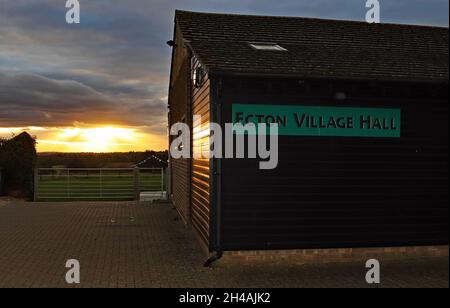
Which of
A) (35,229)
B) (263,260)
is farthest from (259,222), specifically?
(35,229)

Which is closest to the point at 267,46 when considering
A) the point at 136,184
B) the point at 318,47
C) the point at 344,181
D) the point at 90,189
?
the point at 318,47

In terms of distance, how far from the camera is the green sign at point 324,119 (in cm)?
930

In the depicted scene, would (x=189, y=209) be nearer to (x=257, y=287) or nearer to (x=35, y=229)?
(x=35, y=229)

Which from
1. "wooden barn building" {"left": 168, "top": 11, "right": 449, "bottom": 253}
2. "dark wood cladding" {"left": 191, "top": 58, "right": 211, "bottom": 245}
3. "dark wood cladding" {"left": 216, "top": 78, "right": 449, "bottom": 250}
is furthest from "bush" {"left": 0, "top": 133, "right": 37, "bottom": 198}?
"dark wood cladding" {"left": 216, "top": 78, "right": 449, "bottom": 250}

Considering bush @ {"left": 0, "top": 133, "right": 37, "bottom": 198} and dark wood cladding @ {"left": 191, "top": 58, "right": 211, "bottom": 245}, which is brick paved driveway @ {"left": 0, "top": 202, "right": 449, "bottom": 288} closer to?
dark wood cladding @ {"left": 191, "top": 58, "right": 211, "bottom": 245}

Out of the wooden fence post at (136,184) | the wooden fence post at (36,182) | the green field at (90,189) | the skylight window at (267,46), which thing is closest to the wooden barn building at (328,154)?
the skylight window at (267,46)

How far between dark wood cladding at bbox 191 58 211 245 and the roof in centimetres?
80

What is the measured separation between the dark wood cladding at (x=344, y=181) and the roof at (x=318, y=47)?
0.33 m

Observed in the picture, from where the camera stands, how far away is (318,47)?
11.2 metres

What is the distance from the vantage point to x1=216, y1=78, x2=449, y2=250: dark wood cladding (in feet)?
30.5

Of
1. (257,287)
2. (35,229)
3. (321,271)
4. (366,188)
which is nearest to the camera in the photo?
(257,287)

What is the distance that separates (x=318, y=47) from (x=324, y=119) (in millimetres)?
2362

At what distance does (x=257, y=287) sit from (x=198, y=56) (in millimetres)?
4289

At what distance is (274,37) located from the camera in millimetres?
11906
